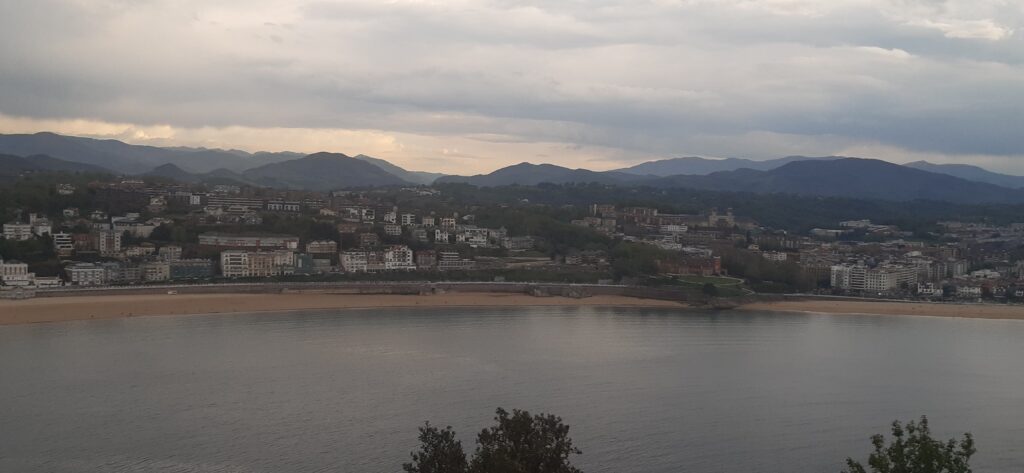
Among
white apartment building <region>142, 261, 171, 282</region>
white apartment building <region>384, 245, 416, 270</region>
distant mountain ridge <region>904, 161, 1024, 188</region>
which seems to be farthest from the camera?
distant mountain ridge <region>904, 161, 1024, 188</region>

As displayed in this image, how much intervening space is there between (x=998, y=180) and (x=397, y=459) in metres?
130

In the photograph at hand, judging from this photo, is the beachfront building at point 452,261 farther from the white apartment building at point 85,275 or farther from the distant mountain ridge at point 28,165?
the distant mountain ridge at point 28,165

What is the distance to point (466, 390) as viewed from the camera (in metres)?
13.5

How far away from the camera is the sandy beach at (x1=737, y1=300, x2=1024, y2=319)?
25922 mm

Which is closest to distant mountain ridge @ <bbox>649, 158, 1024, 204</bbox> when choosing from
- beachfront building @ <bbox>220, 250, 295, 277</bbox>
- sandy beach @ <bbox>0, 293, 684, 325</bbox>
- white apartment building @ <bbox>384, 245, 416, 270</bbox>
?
white apartment building @ <bbox>384, 245, 416, 270</bbox>

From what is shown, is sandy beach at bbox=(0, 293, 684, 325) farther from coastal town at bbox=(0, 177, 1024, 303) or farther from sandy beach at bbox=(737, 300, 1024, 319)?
sandy beach at bbox=(737, 300, 1024, 319)

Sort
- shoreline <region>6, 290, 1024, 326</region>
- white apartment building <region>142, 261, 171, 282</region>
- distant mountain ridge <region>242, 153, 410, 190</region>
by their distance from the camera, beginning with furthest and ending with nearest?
distant mountain ridge <region>242, 153, 410, 190</region>
white apartment building <region>142, 261, 171, 282</region>
shoreline <region>6, 290, 1024, 326</region>

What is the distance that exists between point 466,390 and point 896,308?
17447mm

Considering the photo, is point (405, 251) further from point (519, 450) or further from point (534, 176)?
point (534, 176)

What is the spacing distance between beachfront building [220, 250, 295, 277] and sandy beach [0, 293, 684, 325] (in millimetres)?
3486

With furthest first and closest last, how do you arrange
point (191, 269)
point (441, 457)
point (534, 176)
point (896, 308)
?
1. point (534, 176)
2. point (191, 269)
3. point (896, 308)
4. point (441, 457)

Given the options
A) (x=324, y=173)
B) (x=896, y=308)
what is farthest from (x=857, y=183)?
(x=896, y=308)

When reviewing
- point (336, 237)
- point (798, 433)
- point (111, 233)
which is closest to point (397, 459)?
point (798, 433)

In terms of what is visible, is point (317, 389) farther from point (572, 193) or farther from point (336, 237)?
point (572, 193)
